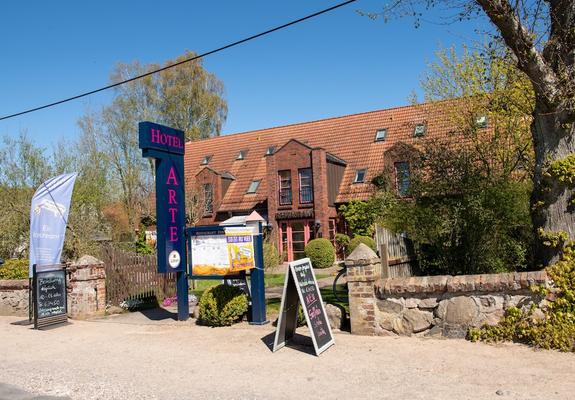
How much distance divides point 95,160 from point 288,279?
2153 centimetres

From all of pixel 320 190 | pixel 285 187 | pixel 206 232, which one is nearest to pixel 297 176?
pixel 285 187

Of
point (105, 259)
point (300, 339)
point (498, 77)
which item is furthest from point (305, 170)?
point (300, 339)

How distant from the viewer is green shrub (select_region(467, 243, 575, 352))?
21.6ft

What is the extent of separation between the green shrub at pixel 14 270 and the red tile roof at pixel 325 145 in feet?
50.2

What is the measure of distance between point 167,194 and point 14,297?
588 cm

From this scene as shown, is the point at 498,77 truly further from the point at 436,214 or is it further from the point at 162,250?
the point at 162,250

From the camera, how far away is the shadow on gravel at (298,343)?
7466mm

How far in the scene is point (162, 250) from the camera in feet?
34.0

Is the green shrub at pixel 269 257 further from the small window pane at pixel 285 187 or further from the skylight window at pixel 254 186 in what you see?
the skylight window at pixel 254 186

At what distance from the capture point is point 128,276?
12773 mm

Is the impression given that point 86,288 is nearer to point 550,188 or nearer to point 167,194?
point 167,194

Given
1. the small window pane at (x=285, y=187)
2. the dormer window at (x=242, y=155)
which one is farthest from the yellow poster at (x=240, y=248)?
the dormer window at (x=242, y=155)

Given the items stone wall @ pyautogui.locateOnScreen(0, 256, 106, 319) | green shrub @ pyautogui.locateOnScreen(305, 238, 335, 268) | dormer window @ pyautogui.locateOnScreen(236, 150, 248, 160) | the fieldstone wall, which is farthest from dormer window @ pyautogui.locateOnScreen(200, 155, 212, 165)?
stone wall @ pyautogui.locateOnScreen(0, 256, 106, 319)

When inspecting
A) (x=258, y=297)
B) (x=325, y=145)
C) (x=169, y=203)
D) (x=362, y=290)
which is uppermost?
(x=325, y=145)
